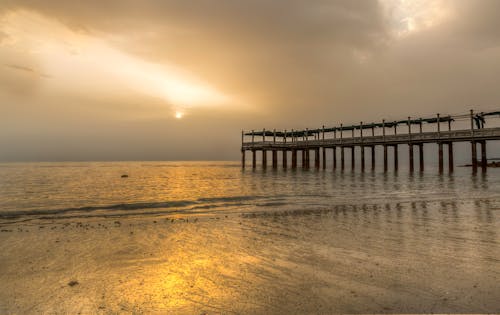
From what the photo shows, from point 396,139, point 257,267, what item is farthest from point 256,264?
point 396,139

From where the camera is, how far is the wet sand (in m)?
3.65

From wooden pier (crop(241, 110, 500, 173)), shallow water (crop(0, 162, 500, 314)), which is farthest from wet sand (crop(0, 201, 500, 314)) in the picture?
wooden pier (crop(241, 110, 500, 173))

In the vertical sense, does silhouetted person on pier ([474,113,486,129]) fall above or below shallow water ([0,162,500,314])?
above

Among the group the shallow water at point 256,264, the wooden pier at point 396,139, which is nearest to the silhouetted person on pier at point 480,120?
the wooden pier at point 396,139

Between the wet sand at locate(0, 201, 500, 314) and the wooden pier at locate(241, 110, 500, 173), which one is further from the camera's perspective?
the wooden pier at locate(241, 110, 500, 173)

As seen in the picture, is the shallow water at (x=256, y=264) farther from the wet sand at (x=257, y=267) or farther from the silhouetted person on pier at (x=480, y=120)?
the silhouetted person on pier at (x=480, y=120)

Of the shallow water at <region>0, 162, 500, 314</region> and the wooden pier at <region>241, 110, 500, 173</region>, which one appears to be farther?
the wooden pier at <region>241, 110, 500, 173</region>

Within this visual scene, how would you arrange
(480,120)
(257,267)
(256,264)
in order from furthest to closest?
(480,120) < (256,264) < (257,267)

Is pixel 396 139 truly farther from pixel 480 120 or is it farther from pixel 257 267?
pixel 257 267

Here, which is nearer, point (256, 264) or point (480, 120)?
point (256, 264)

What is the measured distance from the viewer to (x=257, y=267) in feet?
16.4

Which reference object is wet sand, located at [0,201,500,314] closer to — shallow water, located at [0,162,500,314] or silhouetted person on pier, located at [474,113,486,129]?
shallow water, located at [0,162,500,314]

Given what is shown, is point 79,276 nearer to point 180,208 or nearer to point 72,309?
point 72,309

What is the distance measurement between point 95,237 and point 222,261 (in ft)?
13.9
